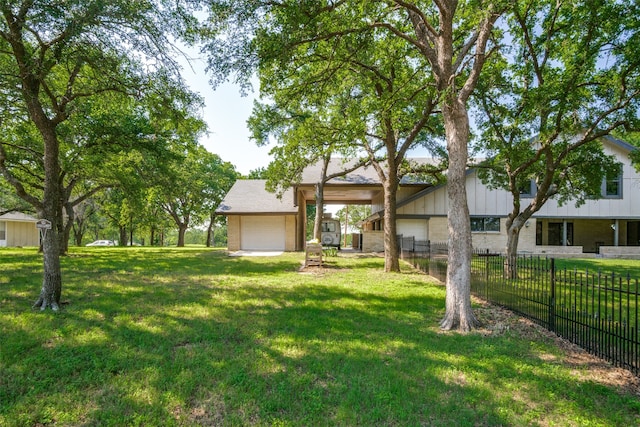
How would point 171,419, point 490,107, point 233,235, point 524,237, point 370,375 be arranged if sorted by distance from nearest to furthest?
1. point 171,419
2. point 370,375
3. point 490,107
4. point 524,237
5. point 233,235

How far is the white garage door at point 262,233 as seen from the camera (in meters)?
25.6

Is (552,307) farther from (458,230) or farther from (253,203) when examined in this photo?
(253,203)

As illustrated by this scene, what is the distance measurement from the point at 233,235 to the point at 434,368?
22.4 metres

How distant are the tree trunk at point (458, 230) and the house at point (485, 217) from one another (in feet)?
50.5

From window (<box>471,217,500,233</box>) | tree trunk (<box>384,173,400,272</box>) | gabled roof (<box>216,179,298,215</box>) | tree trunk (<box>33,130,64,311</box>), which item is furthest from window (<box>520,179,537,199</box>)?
tree trunk (<box>33,130,64,311</box>)

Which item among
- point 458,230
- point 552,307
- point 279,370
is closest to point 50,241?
point 279,370

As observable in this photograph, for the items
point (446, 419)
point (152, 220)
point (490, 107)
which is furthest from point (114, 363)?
point (152, 220)

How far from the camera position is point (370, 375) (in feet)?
13.7

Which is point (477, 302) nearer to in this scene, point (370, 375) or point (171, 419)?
point (370, 375)

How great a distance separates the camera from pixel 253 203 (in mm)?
25750

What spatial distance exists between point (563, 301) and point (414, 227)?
16.3 m

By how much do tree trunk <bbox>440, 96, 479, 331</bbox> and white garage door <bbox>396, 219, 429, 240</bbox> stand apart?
16430mm

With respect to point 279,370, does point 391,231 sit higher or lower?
higher

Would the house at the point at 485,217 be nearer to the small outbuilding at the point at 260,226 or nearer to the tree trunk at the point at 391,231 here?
the small outbuilding at the point at 260,226
